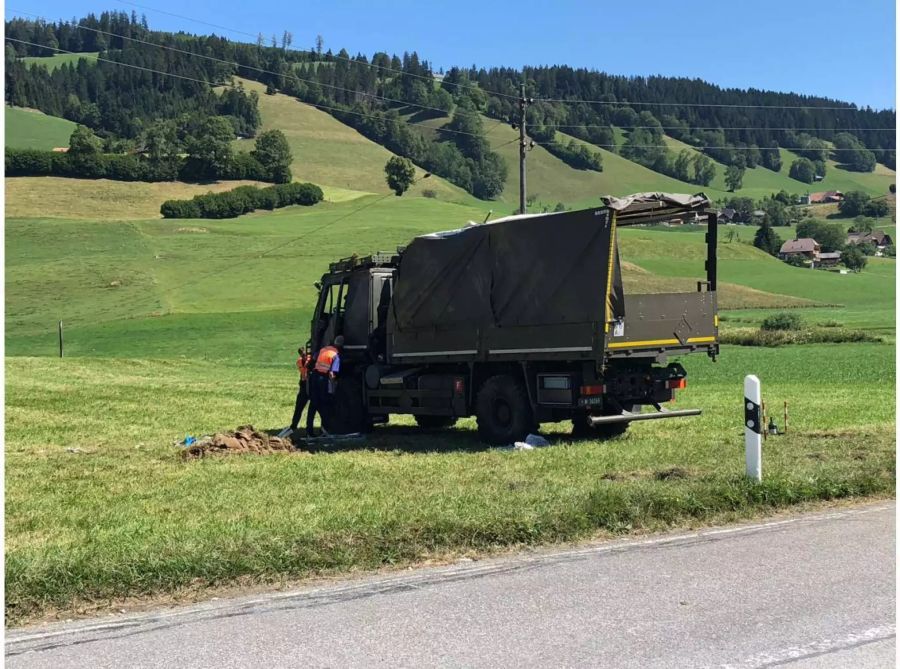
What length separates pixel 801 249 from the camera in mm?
123250

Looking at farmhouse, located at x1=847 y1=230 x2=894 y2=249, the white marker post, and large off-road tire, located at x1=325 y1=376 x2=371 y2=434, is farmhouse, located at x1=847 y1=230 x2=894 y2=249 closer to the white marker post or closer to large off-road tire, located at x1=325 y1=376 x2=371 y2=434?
large off-road tire, located at x1=325 y1=376 x2=371 y2=434

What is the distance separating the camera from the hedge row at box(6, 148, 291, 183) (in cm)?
11988

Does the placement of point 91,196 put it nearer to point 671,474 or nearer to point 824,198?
point 671,474

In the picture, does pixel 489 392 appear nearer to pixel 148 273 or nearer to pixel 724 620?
pixel 724 620

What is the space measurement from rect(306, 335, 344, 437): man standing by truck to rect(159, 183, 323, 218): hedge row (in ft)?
310

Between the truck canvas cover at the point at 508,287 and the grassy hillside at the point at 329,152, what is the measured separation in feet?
420

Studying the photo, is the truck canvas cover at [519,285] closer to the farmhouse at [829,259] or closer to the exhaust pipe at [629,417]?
the exhaust pipe at [629,417]

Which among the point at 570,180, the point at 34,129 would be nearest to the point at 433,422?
the point at 34,129

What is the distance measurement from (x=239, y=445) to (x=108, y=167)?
118267 millimetres

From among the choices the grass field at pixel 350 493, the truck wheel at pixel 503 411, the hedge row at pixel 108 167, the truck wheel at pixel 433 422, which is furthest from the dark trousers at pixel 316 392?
the hedge row at pixel 108 167

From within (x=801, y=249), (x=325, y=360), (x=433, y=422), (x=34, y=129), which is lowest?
(x=801, y=249)

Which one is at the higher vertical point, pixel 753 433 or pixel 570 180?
pixel 570 180

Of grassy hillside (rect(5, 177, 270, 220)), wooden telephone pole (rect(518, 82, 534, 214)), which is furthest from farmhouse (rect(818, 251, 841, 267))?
wooden telephone pole (rect(518, 82, 534, 214))

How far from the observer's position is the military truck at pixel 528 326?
12242 millimetres
